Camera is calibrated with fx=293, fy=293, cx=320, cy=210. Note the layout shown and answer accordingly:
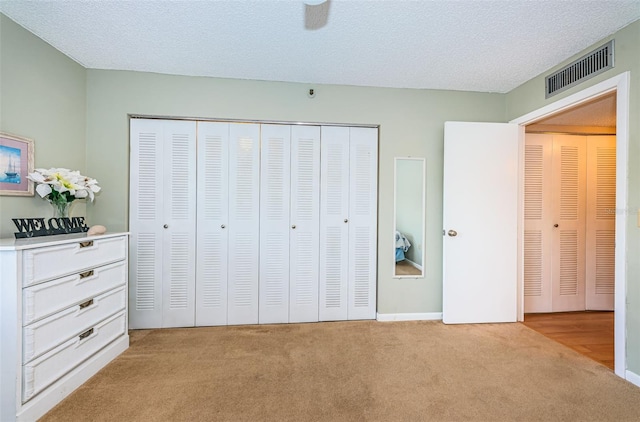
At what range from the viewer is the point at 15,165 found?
2.02 metres

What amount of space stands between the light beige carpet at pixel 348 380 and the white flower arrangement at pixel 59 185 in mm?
1299

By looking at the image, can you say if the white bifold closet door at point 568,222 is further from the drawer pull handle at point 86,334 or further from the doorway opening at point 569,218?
the drawer pull handle at point 86,334

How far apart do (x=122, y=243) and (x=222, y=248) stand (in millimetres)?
833

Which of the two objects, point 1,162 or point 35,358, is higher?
point 1,162

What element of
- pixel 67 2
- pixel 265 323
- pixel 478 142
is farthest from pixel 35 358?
pixel 478 142

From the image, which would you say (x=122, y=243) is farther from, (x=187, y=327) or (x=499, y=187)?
(x=499, y=187)

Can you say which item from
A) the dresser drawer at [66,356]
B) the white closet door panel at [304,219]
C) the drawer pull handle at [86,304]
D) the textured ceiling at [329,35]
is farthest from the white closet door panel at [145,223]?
the white closet door panel at [304,219]

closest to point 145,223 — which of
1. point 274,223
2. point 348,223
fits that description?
point 274,223

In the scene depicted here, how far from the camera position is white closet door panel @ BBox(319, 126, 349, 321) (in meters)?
3.01

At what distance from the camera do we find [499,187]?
297 cm

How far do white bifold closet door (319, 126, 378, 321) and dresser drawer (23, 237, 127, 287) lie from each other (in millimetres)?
1777

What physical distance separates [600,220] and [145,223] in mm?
5077

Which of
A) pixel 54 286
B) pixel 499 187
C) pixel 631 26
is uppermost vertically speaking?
pixel 631 26

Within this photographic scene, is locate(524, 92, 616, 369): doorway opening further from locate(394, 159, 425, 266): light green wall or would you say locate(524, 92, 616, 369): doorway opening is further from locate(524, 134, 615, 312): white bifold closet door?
locate(394, 159, 425, 266): light green wall
